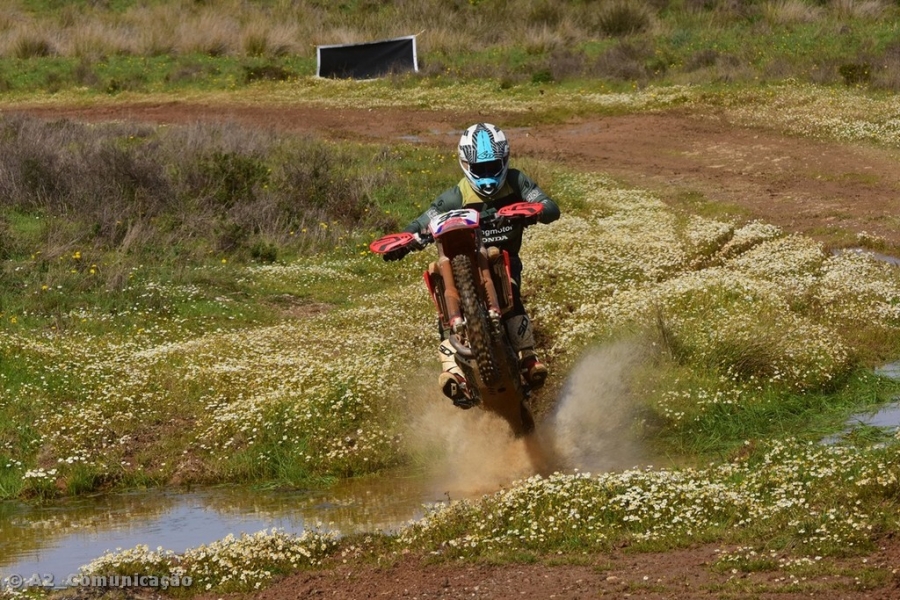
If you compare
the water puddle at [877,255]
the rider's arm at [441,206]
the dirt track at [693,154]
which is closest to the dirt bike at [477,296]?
the rider's arm at [441,206]

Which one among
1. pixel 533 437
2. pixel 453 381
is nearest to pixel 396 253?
pixel 453 381

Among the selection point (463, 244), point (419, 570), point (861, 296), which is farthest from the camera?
point (861, 296)

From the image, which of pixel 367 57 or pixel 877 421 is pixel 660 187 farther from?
pixel 367 57

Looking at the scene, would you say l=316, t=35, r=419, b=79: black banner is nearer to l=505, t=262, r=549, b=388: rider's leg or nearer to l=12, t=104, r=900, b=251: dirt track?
l=12, t=104, r=900, b=251: dirt track

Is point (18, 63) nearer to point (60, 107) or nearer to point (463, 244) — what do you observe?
point (60, 107)

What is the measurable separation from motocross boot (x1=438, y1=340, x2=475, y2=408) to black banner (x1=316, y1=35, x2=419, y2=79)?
2801 cm

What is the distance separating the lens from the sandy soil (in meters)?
6.45

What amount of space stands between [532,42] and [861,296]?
2599 cm

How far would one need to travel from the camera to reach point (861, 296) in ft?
42.9

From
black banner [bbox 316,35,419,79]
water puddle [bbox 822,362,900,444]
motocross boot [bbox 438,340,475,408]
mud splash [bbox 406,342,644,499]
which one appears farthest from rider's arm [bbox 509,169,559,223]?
black banner [bbox 316,35,419,79]

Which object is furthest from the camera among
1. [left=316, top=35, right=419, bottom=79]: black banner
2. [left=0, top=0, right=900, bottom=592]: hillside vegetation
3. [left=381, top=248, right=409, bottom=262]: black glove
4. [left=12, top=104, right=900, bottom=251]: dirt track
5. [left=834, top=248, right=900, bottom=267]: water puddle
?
[left=316, top=35, right=419, bottom=79]: black banner

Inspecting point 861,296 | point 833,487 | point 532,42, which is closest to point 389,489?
point 833,487

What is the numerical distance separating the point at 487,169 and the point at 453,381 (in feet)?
5.30

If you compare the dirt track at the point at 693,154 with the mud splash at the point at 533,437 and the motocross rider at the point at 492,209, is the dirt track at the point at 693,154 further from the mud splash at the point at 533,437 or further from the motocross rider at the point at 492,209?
the motocross rider at the point at 492,209
